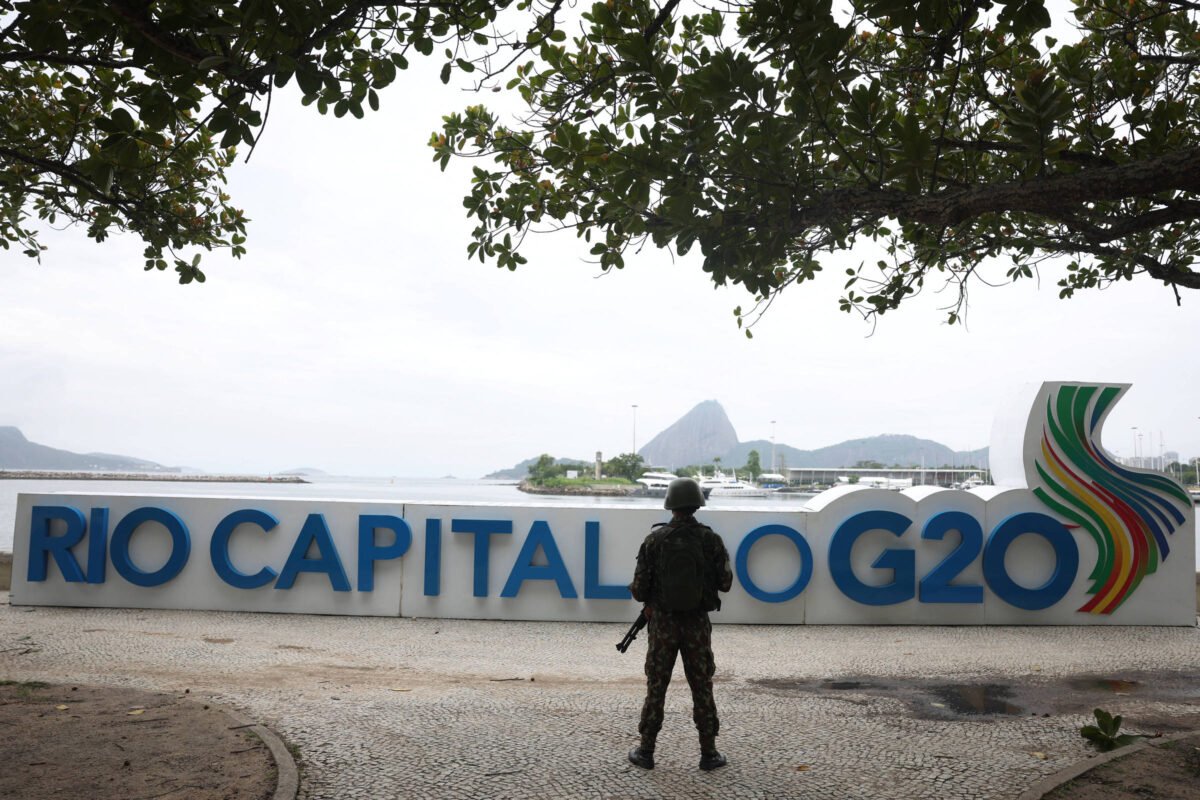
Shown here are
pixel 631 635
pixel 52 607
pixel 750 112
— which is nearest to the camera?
pixel 750 112

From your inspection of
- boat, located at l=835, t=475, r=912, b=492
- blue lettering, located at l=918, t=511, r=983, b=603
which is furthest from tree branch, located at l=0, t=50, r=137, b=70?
blue lettering, located at l=918, t=511, r=983, b=603

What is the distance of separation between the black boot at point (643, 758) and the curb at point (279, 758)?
Result: 6.37ft

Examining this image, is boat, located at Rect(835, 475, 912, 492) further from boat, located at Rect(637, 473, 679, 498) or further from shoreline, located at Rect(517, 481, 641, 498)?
shoreline, located at Rect(517, 481, 641, 498)

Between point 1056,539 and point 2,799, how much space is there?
1075 centimetres

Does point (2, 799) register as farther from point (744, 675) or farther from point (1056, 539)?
point (1056, 539)

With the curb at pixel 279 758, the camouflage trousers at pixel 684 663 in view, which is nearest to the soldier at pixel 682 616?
the camouflage trousers at pixel 684 663

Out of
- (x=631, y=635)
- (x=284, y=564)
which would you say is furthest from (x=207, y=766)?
(x=284, y=564)

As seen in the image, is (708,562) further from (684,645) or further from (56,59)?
(56,59)

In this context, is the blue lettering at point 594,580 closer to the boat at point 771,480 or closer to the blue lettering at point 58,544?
the blue lettering at point 58,544

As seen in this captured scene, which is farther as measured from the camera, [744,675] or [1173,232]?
[1173,232]

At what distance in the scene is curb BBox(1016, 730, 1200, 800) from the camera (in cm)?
452

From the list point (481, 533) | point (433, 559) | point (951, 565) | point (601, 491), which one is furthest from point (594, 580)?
point (601, 491)

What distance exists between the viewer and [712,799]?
448cm

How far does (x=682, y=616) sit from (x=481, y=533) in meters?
5.53
